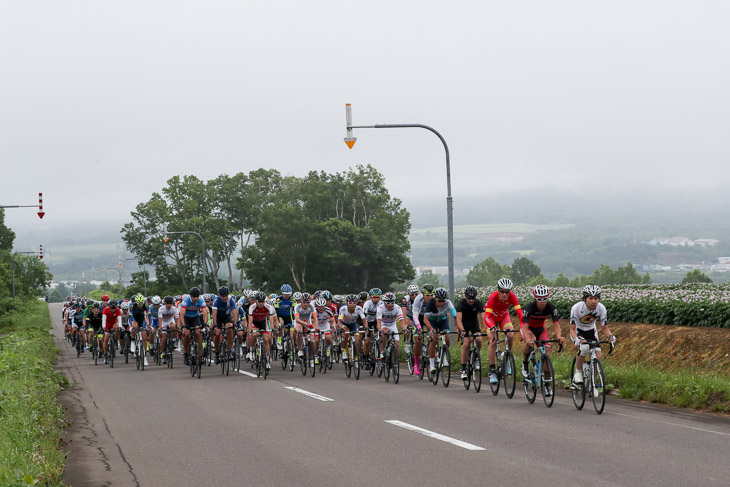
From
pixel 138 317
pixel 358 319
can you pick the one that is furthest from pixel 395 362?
pixel 138 317

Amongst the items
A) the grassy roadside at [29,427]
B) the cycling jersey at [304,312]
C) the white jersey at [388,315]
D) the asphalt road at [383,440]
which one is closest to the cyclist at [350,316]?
the cycling jersey at [304,312]

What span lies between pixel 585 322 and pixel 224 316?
10.7 meters

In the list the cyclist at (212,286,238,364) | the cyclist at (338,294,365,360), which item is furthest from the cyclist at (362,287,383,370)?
the cyclist at (212,286,238,364)

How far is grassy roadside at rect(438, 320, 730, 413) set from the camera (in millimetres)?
13180

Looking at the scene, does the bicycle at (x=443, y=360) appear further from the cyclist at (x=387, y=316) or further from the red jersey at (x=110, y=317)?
the red jersey at (x=110, y=317)

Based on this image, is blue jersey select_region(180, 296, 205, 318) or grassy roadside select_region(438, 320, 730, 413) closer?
grassy roadside select_region(438, 320, 730, 413)

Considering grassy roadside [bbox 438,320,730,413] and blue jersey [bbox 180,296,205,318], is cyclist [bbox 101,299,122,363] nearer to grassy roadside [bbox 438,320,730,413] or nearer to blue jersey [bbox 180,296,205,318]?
blue jersey [bbox 180,296,205,318]

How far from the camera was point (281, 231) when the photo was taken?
308 ft

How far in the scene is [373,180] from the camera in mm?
104438

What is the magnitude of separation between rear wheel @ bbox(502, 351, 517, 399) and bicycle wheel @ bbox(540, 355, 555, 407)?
1.05 m

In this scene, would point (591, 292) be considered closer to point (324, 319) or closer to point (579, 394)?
point (579, 394)

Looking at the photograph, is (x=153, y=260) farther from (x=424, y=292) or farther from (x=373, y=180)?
(x=424, y=292)

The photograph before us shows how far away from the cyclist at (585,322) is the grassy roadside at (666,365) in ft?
5.46

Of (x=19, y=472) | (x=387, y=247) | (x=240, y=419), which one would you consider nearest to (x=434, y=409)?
(x=240, y=419)
